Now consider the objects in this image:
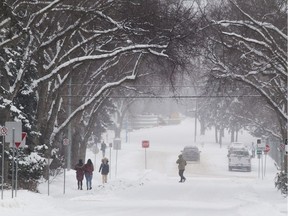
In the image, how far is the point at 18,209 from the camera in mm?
20531

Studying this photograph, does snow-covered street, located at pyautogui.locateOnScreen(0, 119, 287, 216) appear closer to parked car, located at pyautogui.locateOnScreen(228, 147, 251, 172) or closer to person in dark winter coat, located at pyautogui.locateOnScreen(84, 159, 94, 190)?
person in dark winter coat, located at pyautogui.locateOnScreen(84, 159, 94, 190)

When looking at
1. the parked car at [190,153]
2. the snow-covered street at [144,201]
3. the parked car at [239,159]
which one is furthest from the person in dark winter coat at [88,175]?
the parked car at [190,153]

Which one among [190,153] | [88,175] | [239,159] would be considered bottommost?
[239,159]

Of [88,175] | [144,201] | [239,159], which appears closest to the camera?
[144,201]

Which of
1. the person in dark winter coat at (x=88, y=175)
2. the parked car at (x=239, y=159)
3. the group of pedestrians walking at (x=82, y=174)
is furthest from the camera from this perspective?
the parked car at (x=239, y=159)

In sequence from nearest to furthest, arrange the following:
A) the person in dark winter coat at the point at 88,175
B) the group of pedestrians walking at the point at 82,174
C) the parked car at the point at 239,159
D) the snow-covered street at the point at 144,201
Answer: the snow-covered street at the point at 144,201 < the group of pedestrians walking at the point at 82,174 < the person in dark winter coat at the point at 88,175 < the parked car at the point at 239,159

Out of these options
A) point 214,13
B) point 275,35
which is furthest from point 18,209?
point 275,35

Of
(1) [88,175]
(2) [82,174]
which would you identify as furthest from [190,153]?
(2) [82,174]

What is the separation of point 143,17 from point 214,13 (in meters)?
7.14

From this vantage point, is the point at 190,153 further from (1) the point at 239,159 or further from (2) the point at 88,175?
(2) the point at 88,175

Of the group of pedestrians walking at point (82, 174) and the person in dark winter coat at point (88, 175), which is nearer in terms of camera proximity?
the group of pedestrians walking at point (82, 174)

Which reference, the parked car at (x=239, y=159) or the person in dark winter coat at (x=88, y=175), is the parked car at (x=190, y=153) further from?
the person in dark winter coat at (x=88, y=175)

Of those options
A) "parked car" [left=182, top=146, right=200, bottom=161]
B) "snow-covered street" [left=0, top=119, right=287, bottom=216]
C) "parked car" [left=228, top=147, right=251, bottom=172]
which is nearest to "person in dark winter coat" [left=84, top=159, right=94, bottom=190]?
"snow-covered street" [left=0, top=119, right=287, bottom=216]

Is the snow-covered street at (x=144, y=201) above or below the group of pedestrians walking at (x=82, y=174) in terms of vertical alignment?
below
